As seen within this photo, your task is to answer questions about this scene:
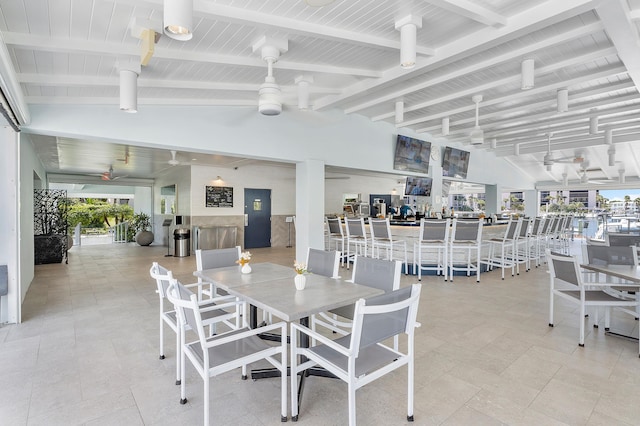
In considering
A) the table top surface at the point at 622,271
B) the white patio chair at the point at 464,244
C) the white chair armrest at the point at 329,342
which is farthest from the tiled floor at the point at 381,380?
the white patio chair at the point at 464,244

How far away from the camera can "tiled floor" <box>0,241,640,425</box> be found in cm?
206

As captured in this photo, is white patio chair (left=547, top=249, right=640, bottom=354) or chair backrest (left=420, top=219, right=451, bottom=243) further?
chair backrest (left=420, top=219, right=451, bottom=243)

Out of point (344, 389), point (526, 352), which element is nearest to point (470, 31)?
point (526, 352)

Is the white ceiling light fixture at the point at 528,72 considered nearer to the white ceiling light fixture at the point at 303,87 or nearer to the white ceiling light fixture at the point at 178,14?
the white ceiling light fixture at the point at 303,87

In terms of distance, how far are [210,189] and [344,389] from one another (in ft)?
26.0

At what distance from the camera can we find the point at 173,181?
1041 centimetres

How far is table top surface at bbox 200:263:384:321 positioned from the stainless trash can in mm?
6274

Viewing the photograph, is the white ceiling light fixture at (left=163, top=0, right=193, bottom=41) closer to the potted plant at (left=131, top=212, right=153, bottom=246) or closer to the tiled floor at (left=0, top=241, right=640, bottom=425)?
the tiled floor at (left=0, top=241, right=640, bottom=425)

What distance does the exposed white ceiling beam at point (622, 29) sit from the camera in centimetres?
270

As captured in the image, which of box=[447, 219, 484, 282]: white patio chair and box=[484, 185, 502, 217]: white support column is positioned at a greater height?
box=[484, 185, 502, 217]: white support column

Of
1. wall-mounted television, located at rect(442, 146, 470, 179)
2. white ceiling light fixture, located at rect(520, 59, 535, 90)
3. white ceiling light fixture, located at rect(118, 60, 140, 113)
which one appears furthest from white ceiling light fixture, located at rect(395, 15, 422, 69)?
wall-mounted television, located at rect(442, 146, 470, 179)

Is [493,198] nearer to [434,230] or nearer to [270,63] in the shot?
[434,230]

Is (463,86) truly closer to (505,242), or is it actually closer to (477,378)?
(505,242)

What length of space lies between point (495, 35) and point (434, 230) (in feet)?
10.9
